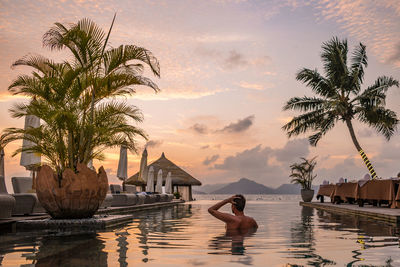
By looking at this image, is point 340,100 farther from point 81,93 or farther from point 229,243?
point 229,243

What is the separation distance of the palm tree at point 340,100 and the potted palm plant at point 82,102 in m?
16.6

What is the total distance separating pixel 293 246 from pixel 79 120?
5.44 m

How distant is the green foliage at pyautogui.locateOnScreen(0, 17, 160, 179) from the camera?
8.81m

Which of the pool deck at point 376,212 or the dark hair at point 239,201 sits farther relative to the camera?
the pool deck at point 376,212

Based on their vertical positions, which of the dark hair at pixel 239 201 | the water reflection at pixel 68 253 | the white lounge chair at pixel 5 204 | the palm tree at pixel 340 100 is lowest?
the water reflection at pixel 68 253

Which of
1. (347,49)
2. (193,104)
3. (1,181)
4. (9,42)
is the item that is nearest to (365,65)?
(347,49)

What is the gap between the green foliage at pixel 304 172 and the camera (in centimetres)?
2417

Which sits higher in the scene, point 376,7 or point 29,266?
point 376,7

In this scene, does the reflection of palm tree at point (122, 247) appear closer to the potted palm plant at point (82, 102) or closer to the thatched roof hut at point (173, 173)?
the potted palm plant at point (82, 102)

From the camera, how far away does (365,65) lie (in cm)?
2397

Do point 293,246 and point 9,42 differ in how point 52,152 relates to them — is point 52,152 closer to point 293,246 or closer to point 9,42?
point 9,42

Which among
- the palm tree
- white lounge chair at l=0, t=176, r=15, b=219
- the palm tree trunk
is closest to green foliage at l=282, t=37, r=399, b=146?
the palm tree

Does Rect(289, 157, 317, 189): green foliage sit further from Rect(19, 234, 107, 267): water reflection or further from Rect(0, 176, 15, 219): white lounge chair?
Rect(19, 234, 107, 267): water reflection

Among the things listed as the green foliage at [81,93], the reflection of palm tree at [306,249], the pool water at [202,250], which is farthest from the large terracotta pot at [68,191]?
the reflection of palm tree at [306,249]
